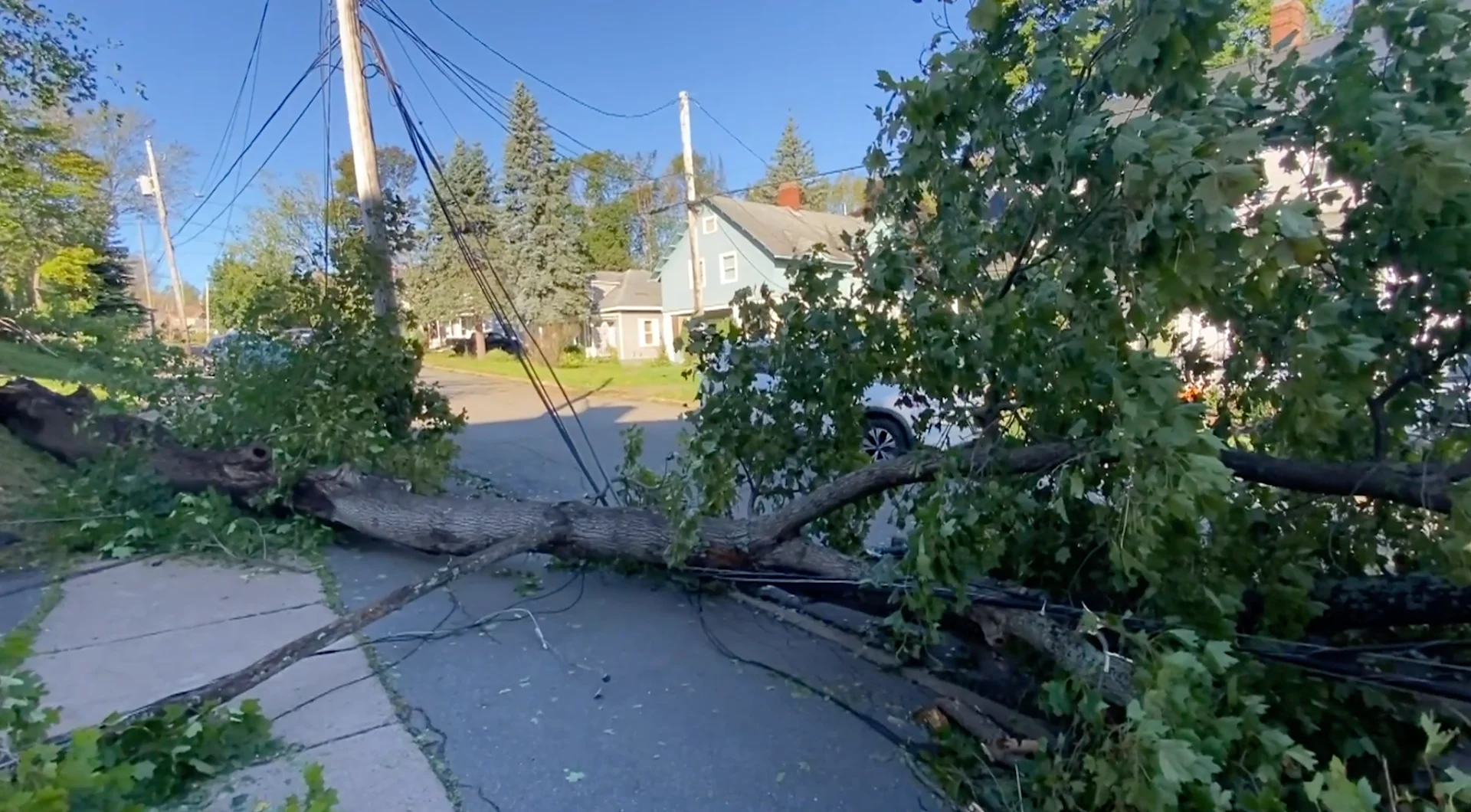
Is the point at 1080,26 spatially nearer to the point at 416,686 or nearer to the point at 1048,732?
the point at 1048,732

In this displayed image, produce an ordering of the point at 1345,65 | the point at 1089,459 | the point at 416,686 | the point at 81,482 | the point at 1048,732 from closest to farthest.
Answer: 1. the point at 1345,65
2. the point at 1089,459
3. the point at 1048,732
4. the point at 416,686
5. the point at 81,482

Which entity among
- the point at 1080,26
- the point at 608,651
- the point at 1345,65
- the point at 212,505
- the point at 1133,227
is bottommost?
the point at 608,651

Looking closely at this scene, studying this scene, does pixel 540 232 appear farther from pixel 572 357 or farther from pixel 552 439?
pixel 552 439

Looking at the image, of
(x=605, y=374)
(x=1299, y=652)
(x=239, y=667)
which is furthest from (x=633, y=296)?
(x=1299, y=652)

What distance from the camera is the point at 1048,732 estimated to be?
9.08ft

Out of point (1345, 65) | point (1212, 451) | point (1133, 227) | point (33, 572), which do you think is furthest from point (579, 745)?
point (33, 572)

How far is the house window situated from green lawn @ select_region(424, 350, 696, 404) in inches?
123

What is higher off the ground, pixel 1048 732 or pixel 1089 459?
pixel 1089 459

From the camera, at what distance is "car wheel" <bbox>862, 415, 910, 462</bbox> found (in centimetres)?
712

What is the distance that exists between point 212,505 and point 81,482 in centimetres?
133

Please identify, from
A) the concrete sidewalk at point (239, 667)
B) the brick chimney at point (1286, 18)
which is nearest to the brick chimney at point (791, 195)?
the brick chimney at point (1286, 18)

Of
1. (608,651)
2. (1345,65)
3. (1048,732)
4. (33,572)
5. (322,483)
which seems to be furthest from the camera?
(322,483)

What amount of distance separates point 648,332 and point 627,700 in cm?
2879

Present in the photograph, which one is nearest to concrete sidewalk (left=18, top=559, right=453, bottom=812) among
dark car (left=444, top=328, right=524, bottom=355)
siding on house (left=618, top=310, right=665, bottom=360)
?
siding on house (left=618, top=310, right=665, bottom=360)
